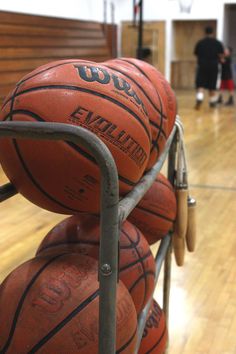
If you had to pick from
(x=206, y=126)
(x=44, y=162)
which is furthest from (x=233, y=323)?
(x=206, y=126)

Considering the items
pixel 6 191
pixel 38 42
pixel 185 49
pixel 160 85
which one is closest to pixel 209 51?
pixel 38 42

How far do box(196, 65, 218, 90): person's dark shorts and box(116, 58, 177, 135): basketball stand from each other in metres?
7.89

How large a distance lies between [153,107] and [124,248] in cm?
36

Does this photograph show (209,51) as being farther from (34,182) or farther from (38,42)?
(34,182)

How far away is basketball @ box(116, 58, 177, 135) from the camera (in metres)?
1.46

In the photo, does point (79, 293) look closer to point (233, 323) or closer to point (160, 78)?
point (160, 78)

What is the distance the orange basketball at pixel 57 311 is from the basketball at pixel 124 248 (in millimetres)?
124

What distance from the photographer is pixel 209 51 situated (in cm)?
920

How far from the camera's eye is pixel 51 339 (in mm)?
966

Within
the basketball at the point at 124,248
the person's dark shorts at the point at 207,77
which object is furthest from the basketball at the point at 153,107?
the person's dark shorts at the point at 207,77

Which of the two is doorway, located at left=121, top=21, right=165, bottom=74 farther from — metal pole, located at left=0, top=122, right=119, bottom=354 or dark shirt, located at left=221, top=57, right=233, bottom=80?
metal pole, located at left=0, top=122, right=119, bottom=354

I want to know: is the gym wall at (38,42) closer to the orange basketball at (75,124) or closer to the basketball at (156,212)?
the basketball at (156,212)

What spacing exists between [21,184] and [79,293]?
25 cm

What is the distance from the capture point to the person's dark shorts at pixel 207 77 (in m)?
9.20
